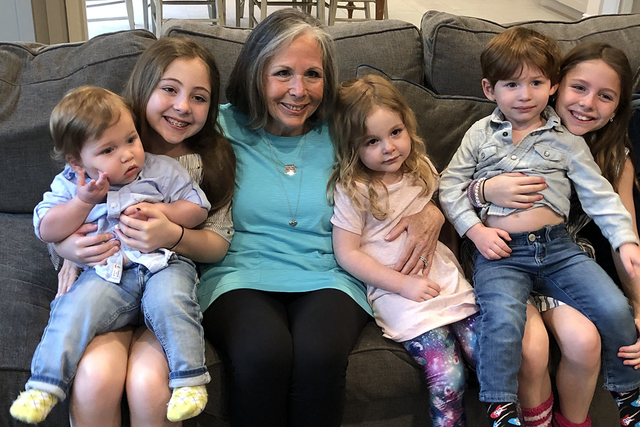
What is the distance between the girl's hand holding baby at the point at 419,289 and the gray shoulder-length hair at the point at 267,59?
20.4 inches

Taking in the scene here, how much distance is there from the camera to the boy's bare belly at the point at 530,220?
1.65 m

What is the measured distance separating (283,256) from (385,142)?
1.30 feet

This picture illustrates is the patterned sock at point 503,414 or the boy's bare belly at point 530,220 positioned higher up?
the boy's bare belly at point 530,220

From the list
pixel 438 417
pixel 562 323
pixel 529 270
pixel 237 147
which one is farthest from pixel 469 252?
pixel 237 147

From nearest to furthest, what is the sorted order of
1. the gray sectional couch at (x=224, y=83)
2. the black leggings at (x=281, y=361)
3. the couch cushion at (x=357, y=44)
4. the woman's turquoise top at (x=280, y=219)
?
the black leggings at (x=281, y=361)
the gray sectional couch at (x=224, y=83)
the woman's turquoise top at (x=280, y=219)
the couch cushion at (x=357, y=44)

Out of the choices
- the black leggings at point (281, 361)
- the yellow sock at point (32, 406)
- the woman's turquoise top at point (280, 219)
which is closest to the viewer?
the yellow sock at point (32, 406)

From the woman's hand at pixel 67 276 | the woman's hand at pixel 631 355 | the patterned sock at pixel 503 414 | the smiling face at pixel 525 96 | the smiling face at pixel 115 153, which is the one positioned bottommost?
the patterned sock at pixel 503 414

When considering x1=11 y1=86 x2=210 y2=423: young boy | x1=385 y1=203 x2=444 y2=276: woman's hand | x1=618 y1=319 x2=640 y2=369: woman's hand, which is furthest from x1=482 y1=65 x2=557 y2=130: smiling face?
x1=11 y1=86 x2=210 y2=423: young boy

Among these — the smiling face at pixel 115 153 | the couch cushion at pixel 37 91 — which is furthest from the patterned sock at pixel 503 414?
the couch cushion at pixel 37 91

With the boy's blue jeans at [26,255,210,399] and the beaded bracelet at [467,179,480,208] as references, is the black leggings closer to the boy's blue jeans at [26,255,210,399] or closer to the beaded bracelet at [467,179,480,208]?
the boy's blue jeans at [26,255,210,399]

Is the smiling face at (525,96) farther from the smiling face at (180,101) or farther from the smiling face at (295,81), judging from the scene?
the smiling face at (180,101)

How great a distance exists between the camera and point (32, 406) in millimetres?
1222

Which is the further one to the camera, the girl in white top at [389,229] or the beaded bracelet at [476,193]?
the beaded bracelet at [476,193]

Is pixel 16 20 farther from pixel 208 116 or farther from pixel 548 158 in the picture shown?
pixel 548 158
